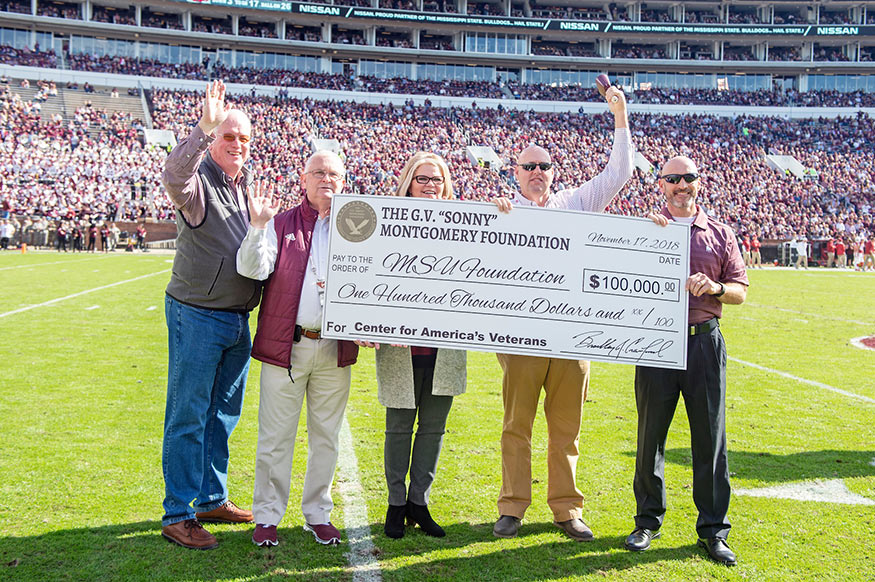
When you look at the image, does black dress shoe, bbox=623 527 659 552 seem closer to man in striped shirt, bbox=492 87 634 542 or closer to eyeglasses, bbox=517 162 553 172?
man in striped shirt, bbox=492 87 634 542

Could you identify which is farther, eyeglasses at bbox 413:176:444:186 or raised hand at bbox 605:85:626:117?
raised hand at bbox 605:85:626:117

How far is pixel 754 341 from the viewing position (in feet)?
38.8

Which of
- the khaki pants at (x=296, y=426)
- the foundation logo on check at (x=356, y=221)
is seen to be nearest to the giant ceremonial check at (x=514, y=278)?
the foundation logo on check at (x=356, y=221)

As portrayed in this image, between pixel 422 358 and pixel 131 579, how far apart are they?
6.15ft

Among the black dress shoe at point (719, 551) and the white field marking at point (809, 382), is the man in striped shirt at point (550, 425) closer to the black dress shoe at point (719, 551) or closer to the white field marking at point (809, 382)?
the black dress shoe at point (719, 551)

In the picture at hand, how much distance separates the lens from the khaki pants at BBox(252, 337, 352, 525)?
3820 millimetres

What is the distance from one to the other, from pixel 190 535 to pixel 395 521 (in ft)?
→ 3.71

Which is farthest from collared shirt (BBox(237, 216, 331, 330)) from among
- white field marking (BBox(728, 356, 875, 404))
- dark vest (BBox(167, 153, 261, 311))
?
white field marking (BBox(728, 356, 875, 404))

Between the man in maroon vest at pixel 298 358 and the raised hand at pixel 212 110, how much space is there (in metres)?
0.45

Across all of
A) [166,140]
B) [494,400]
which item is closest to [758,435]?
[494,400]

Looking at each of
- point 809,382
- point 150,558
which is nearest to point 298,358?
point 150,558

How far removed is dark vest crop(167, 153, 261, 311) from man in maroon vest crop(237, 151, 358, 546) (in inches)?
6.3

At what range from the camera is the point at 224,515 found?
4.13 m

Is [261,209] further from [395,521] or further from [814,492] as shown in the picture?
[814,492]
